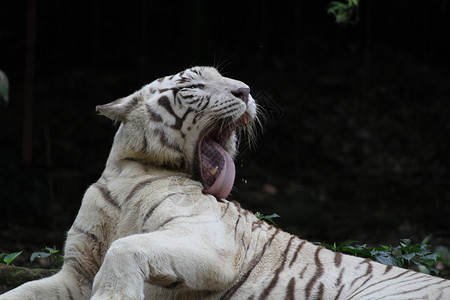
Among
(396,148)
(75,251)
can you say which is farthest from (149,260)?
(396,148)

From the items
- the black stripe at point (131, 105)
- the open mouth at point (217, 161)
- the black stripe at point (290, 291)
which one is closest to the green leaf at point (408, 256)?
the black stripe at point (290, 291)

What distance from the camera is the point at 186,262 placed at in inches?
96.8

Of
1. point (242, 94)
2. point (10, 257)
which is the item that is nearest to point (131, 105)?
point (242, 94)

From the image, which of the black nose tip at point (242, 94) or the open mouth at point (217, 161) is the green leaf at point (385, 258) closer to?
the open mouth at point (217, 161)

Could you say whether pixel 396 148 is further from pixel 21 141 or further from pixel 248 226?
pixel 248 226

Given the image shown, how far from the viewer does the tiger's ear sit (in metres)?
3.04

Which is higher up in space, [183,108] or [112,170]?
[183,108]

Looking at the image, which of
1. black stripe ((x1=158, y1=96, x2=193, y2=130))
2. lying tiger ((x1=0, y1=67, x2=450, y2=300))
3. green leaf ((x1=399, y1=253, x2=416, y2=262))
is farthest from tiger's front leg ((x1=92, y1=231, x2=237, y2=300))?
green leaf ((x1=399, y1=253, x2=416, y2=262))

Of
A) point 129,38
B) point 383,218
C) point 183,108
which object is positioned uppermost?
point 183,108

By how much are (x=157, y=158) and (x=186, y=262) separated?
0.68 m

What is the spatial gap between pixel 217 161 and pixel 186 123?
23cm

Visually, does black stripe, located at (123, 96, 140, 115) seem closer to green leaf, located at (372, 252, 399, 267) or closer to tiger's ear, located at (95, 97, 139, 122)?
tiger's ear, located at (95, 97, 139, 122)

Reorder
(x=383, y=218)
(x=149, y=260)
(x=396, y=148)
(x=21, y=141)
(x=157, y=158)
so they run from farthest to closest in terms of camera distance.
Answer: (x=396, y=148) → (x=21, y=141) → (x=383, y=218) → (x=157, y=158) → (x=149, y=260)

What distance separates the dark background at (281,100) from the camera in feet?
25.8
